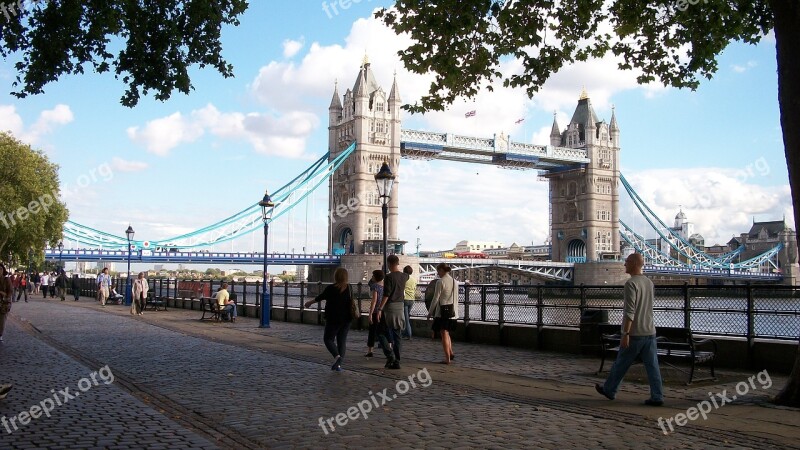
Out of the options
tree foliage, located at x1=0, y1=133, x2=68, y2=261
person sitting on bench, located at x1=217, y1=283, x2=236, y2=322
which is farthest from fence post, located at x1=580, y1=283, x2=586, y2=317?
tree foliage, located at x1=0, y1=133, x2=68, y2=261

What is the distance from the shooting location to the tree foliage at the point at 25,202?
40875mm

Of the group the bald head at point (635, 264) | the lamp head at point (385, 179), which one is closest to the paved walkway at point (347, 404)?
the bald head at point (635, 264)

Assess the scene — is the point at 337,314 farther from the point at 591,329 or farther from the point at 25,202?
the point at 25,202

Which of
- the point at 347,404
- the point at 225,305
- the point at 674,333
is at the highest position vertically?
the point at 674,333

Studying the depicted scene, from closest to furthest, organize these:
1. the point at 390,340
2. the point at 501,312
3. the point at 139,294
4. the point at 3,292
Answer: the point at 390,340, the point at 3,292, the point at 501,312, the point at 139,294

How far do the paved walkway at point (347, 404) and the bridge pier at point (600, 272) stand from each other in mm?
84526

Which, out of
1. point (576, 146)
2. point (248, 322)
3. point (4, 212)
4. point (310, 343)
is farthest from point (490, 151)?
point (310, 343)

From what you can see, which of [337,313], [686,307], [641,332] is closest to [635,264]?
[641,332]

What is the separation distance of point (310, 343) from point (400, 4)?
6993mm

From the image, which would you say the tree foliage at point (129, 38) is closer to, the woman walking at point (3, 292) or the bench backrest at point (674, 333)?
the woman walking at point (3, 292)

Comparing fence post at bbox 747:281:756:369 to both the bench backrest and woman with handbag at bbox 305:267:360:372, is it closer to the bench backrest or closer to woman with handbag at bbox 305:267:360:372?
the bench backrest

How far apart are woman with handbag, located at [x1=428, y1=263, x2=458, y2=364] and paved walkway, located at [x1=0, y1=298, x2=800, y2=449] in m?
Answer: 0.44

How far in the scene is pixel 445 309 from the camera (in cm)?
1172

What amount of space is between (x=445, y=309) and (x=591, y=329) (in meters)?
2.74
